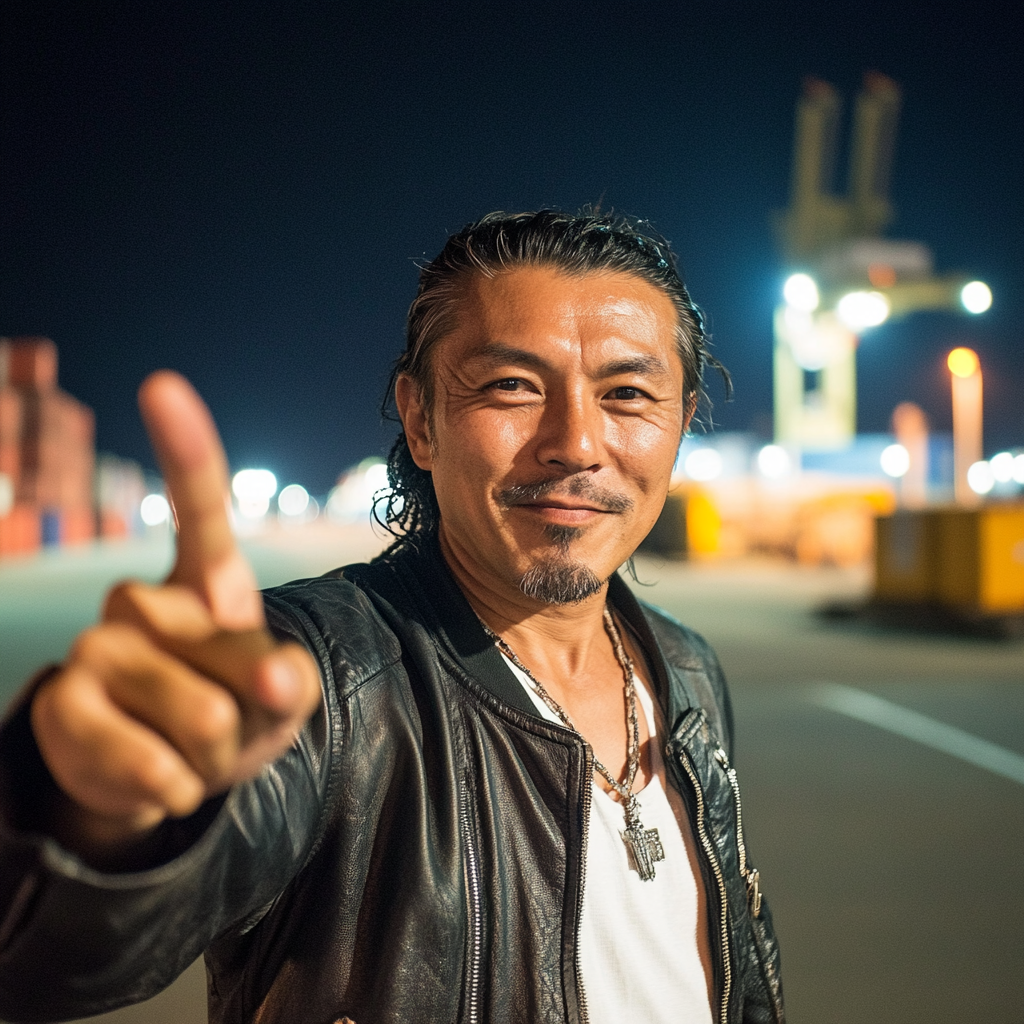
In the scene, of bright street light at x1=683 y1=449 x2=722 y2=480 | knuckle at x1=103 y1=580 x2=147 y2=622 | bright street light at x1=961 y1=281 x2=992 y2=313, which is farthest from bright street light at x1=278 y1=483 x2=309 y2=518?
knuckle at x1=103 y1=580 x2=147 y2=622

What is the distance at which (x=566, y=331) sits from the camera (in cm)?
140

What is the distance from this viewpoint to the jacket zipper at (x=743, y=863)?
5.02 feet

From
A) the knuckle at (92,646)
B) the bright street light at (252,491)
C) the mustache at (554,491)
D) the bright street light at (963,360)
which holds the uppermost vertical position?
the bright street light at (963,360)

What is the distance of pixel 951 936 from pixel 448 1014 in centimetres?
283

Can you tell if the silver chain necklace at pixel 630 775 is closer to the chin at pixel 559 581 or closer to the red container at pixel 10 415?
the chin at pixel 559 581

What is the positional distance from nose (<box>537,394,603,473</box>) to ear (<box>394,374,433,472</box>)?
0.86ft

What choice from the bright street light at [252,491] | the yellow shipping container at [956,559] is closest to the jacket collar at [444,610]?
the yellow shipping container at [956,559]

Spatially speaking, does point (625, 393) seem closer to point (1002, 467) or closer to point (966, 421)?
point (966, 421)

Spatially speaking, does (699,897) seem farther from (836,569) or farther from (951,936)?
(836,569)

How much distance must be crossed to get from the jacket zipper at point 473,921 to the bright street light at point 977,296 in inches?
609

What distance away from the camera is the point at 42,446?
170ft

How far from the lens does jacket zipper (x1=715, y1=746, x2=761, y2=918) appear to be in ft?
5.02

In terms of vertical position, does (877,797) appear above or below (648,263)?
below

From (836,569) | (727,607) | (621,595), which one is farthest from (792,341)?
(621,595)
